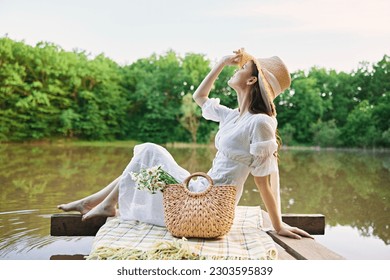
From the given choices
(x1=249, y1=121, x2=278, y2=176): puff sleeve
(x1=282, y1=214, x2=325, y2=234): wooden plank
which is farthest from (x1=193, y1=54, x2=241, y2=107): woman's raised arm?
(x1=282, y1=214, x2=325, y2=234): wooden plank

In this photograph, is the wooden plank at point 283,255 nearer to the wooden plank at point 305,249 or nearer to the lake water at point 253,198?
the wooden plank at point 305,249

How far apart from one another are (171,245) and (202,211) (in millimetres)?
164

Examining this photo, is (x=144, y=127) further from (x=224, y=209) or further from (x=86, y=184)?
(x=224, y=209)

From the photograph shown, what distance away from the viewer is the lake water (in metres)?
2.74

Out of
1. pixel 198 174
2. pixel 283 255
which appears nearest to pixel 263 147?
pixel 198 174

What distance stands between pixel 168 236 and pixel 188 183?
19cm

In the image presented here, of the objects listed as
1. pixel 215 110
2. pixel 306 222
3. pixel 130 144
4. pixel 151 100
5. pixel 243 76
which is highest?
pixel 151 100

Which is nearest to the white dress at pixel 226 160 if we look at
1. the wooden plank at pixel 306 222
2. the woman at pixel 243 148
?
the woman at pixel 243 148

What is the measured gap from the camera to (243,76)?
1897 millimetres

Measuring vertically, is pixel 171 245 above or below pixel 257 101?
below

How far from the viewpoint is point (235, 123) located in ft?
6.35

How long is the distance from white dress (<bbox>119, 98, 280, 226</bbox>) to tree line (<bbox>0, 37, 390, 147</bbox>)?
8.40 metres

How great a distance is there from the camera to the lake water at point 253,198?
2.74 meters

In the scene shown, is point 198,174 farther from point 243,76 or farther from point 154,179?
point 243,76
